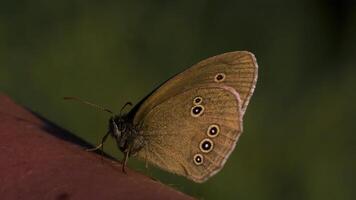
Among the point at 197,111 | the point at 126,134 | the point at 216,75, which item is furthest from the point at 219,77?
the point at 126,134

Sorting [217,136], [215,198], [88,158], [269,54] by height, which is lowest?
[215,198]

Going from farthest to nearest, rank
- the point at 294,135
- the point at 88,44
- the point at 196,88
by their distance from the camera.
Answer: the point at 88,44, the point at 294,135, the point at 196,88

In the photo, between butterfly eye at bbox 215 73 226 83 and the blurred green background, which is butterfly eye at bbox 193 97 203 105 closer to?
butterfly eye at bbox 215 73 226 83

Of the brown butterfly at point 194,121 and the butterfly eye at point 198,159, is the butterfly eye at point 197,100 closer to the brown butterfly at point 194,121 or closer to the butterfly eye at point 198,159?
the brown butterfly at point 194,121

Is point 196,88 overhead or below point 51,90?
overhead

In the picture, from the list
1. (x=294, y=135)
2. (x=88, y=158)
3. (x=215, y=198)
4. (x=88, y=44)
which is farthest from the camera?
(x=88, y=44)

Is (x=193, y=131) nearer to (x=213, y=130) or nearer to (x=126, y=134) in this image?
(x=213, y=130)

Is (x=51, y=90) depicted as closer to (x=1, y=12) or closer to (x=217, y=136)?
(x=1, y=12)

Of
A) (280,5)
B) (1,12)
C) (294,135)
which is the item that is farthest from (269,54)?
(1,12)

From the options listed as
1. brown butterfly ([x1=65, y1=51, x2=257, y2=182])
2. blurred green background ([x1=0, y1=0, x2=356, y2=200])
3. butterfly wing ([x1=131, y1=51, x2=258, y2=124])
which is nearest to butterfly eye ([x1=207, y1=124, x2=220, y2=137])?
brown butterfly ([x1=65, y1=51, x2=257, y2=182])
